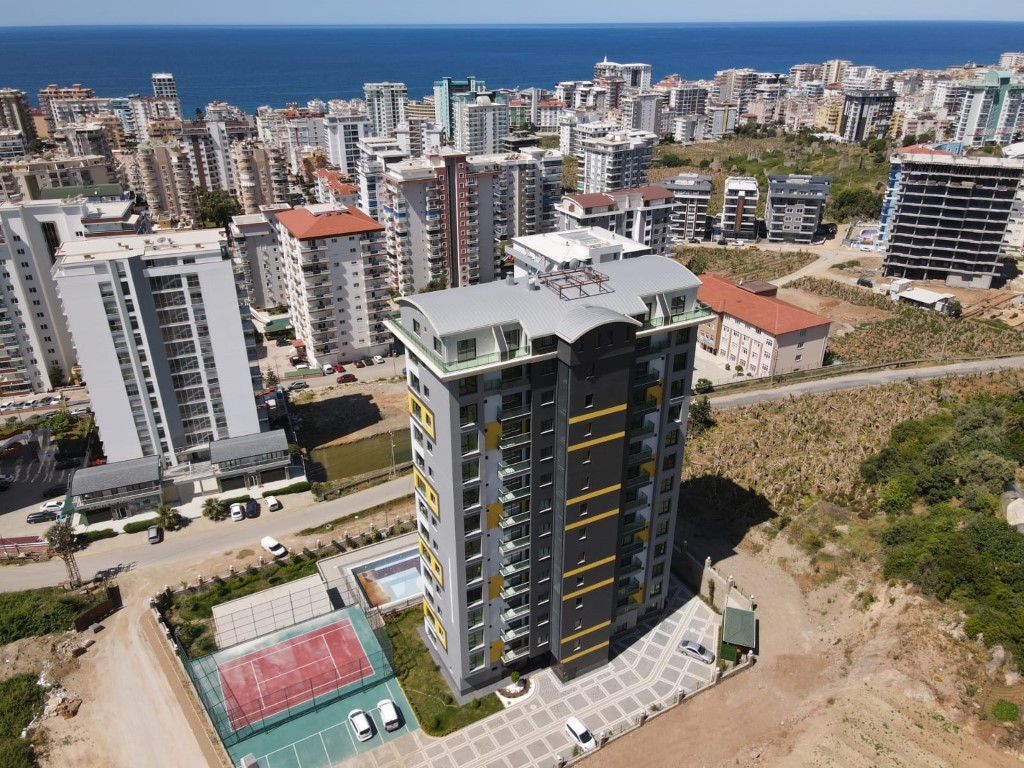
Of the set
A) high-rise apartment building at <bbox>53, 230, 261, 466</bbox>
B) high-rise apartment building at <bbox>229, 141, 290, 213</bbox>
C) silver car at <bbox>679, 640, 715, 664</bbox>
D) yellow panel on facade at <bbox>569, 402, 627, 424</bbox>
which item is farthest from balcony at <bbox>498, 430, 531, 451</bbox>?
high-rise apartment building at <bbox>229, 141, 290, 213</bbox>

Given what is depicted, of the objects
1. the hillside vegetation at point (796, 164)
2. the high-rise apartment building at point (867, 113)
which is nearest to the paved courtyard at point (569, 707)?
the hillside vegetation at point (796, 164)

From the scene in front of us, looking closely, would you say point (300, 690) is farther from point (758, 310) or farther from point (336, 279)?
point (758, 310)

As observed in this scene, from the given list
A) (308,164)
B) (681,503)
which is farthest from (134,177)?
(681,503)

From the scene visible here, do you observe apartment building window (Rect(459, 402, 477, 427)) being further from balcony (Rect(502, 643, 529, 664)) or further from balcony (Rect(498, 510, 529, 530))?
balcony (Rect(502, 643, 529, 664))

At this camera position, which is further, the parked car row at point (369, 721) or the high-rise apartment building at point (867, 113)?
the high-rise apartment building at point (867, 113)

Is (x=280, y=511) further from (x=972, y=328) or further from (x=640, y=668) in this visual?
(x=972, y=328)

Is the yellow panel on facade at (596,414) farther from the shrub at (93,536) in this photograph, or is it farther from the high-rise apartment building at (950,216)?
the high-rise apartment building at (950,216)
